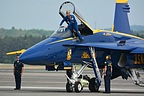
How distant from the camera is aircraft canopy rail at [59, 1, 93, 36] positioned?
29.2m

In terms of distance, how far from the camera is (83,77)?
1171 inches

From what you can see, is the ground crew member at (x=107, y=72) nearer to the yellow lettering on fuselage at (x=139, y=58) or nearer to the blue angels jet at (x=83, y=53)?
the blue angels jet at (x=83, y=53)

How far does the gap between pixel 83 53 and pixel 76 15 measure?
1.62 meters

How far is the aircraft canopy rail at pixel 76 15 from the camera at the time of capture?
2921cm

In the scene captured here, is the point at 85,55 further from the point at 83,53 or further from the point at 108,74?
the point at 108,74

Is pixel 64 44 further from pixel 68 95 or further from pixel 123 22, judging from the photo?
pixel 123 22

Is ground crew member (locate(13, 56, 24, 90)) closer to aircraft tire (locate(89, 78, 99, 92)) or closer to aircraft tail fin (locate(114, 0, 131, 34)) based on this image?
aircraft tire (locate(89, 78, 99, 92))

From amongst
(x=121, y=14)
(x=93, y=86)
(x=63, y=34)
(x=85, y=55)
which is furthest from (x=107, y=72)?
(x=121, y=14)

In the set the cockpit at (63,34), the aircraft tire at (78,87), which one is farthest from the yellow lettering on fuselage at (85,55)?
the aircraft tire at (78,87)

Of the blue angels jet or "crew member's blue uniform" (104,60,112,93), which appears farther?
the blue angels jet

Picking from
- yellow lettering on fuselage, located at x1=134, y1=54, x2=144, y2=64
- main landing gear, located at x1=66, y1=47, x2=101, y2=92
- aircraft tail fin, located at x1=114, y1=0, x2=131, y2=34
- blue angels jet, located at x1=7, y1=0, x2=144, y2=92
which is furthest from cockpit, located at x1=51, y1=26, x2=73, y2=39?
aircraft tail fin, located at x1=114, y1=0, x2=131, y2=34

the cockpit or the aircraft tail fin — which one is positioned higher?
the aircraft tail fin

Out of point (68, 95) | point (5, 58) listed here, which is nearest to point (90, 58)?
point (68, 95)

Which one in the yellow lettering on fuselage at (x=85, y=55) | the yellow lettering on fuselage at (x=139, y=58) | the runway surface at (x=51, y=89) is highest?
the yellow lettering on fuselage at (x=85, y=55)
